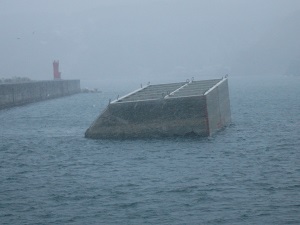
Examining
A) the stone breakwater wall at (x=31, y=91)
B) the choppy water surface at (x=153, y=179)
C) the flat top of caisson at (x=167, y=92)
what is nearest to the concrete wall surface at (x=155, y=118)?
the choppy water surface at (x=153, y=179)

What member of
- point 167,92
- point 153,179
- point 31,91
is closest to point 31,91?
point 31,91

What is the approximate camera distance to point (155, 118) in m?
30.4

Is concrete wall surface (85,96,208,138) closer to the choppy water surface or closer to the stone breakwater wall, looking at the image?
the choppy water surface

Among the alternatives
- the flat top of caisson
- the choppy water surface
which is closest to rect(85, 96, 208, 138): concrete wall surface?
the choppy water surface

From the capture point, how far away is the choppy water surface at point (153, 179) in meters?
16.3

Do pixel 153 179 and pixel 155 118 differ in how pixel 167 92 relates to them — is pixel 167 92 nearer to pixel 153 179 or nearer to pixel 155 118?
pixel 155 118

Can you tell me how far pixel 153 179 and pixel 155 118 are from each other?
32.0 feet

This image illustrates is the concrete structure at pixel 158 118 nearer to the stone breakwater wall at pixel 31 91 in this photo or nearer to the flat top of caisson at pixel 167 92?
the flat top of caisson at pixel 167 92

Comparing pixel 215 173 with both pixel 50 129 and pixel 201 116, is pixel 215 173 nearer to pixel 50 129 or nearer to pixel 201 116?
pixel 201 116

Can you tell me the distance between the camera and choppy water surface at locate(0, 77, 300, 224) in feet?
53.5

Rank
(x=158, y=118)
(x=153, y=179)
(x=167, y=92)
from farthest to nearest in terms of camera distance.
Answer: (x=167, y=92), (x=158, y=118), (x=153, y=179)

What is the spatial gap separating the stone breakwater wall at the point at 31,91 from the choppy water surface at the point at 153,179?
94.8 ft

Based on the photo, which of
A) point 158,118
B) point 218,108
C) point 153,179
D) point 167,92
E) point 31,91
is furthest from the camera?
point 31,91

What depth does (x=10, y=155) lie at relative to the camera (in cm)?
2786
